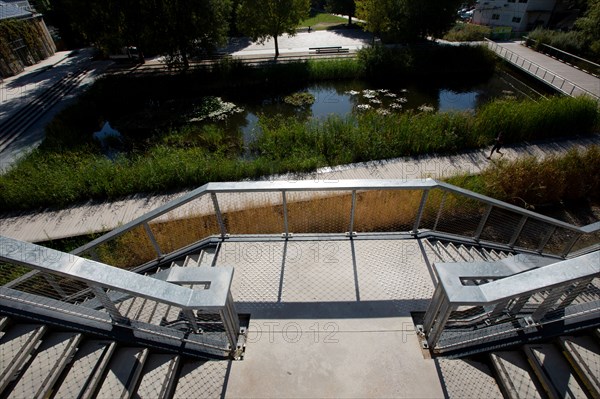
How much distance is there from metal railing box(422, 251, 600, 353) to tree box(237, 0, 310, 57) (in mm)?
24676

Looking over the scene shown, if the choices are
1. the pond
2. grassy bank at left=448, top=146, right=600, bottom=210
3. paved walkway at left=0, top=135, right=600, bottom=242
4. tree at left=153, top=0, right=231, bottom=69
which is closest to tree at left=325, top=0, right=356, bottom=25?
the pond

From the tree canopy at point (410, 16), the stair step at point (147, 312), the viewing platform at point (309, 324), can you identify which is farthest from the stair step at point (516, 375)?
the tree canopy at point (410, 16)

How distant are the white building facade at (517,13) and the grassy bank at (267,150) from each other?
3134 cm

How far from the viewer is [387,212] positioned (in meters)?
7.58

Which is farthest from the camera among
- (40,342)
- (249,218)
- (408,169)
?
(408,169)

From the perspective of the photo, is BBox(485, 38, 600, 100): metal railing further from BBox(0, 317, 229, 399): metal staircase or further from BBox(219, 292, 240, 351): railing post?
BBox(0, 317, 229, 399): metal staircase

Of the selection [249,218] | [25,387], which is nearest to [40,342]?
[25,387]

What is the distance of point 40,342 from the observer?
302 cm

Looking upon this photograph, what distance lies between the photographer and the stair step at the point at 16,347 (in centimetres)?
264

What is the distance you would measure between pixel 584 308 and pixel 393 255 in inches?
84.2

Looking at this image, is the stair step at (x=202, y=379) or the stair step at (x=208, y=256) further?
the stair step at (x=208, y=256)

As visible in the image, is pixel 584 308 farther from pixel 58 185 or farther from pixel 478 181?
pixel 58 185

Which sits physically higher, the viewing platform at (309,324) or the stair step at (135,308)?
the viewing platform at (309,324)

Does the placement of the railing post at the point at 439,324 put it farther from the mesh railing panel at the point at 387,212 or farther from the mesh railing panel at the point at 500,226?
the mesh railing panel at the point at 500,226
